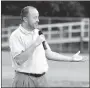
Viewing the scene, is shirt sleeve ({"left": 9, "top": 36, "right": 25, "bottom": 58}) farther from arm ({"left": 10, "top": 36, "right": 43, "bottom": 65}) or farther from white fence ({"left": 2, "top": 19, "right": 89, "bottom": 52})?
white fence ({"left": 2, "top": 19, "right": 89, "bottom": 52})

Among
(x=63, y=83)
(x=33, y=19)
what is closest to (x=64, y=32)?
(x=63, y=83)

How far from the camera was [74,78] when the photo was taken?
8383mm

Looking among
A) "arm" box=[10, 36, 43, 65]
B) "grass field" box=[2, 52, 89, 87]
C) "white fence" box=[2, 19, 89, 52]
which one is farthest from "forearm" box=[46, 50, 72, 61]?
"white fence" box=[2, 19, 89, 52]

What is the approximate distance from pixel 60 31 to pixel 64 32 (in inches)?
14.1

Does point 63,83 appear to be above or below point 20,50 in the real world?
below

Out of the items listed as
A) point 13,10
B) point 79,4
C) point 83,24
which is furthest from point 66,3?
point 83,24

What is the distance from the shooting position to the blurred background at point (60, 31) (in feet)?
24.1

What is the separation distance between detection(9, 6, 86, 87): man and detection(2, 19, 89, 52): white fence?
7027mm

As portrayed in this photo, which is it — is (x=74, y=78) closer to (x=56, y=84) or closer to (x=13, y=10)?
(x=56, y=84)

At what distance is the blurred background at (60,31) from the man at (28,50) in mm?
4778

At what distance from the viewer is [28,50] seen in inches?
77.1

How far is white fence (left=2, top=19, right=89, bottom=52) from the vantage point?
9438 mm

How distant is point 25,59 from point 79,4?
213 inches

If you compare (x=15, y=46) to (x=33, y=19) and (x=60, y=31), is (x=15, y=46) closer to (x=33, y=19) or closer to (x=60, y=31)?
(x=33, y=19)
